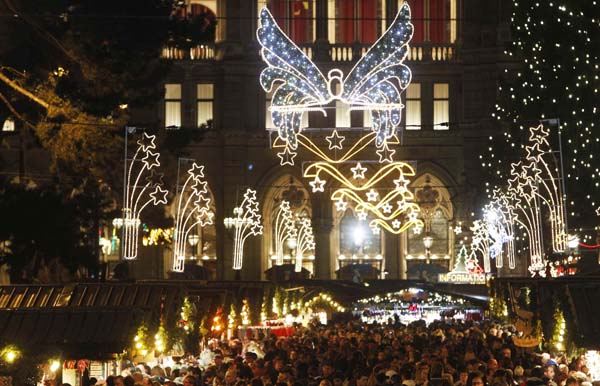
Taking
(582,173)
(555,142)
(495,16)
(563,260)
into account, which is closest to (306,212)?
(495,16)

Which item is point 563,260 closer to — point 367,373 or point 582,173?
point 582,173

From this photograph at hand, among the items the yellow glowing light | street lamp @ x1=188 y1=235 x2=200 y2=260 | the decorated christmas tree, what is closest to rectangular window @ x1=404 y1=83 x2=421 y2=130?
street lamp @ x1=188 y1=235 x2=200 y2=260

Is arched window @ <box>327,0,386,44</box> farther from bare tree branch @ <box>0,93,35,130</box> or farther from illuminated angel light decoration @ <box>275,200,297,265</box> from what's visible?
bare tree branch @ <box>0,93,35,130</box>

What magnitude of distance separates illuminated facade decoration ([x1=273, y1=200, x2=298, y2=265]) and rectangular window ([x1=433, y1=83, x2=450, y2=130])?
7856mm

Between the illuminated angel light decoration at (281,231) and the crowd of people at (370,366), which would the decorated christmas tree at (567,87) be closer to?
the crowd of people at (370,366)

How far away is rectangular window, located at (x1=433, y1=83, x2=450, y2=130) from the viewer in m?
72.2

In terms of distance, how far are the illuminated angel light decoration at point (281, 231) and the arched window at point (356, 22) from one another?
26.9ft

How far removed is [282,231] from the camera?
7194 centimetres

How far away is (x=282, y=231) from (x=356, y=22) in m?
9.92

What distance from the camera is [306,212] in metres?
74.1

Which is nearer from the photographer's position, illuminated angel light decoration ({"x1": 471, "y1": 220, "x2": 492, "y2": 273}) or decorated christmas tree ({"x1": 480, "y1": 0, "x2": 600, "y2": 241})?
decorated christmas tree ({"x1": 480, "y1": 0, "x2": 600, "y2": 241})

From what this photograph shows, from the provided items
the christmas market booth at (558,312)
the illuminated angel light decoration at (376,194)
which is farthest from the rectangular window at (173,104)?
the christmas market booth at (558,312)

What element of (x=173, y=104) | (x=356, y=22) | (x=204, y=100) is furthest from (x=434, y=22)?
(x=173, y=104)

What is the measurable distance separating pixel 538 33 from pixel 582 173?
469 cm
